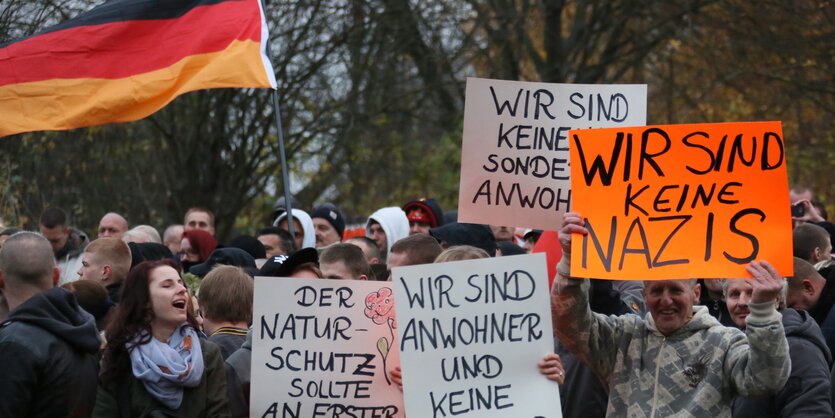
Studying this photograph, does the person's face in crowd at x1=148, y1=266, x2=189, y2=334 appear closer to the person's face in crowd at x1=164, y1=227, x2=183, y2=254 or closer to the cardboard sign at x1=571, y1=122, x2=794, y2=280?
the cardboard sign at x1=571, y1=122, x2=794, y2=280

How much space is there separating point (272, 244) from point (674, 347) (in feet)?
15.1

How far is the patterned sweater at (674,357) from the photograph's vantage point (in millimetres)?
4727

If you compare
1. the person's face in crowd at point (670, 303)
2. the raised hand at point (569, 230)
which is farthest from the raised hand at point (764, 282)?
the raised hand at point (569, 230)

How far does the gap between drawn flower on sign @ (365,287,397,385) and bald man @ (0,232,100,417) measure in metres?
1.07

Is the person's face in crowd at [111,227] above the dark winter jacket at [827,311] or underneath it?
above

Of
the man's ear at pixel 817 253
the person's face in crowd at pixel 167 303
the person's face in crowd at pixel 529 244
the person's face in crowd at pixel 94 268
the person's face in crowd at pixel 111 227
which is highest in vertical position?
the person's face in crowd at pixel 111 227

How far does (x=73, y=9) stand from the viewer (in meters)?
12.8

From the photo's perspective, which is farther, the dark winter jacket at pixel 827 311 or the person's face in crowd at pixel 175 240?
the person's face in crowd at pixel 175 240

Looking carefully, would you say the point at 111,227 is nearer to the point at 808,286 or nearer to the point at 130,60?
the point at 130,60

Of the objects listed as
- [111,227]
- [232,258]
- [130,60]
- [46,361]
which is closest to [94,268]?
[232,258]

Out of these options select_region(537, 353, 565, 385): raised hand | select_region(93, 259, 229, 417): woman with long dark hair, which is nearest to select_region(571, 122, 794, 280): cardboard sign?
select_region(537, 353, 565, 385): raised hand

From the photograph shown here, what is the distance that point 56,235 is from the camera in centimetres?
1030

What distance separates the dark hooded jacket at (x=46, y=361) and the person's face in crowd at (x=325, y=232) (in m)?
4.86

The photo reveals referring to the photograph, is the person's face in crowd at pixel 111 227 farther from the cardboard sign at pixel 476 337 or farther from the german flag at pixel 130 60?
the cardboard sign at pixel 476 337
